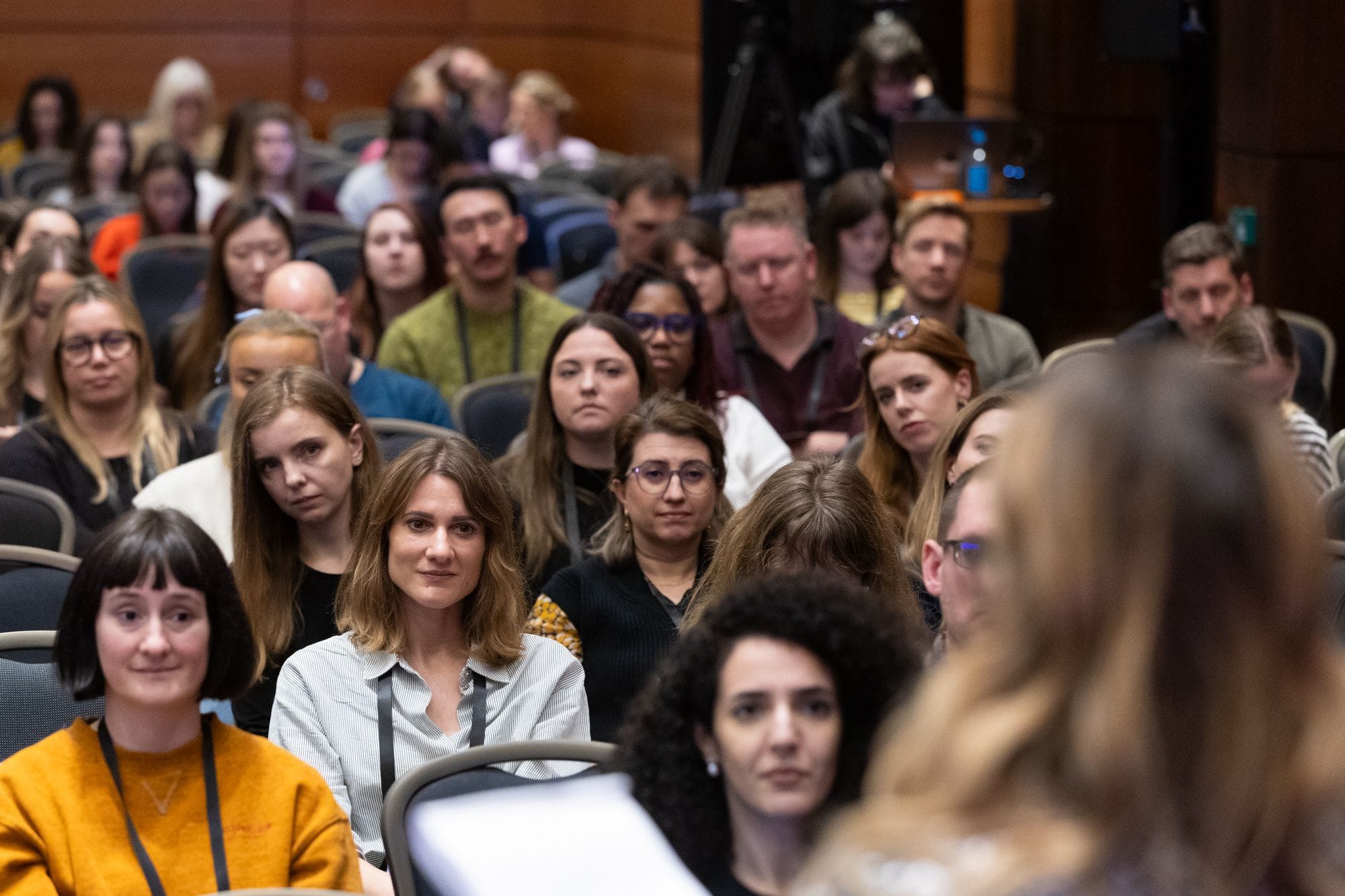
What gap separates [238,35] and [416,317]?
7269 millimetres

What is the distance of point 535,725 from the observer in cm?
268

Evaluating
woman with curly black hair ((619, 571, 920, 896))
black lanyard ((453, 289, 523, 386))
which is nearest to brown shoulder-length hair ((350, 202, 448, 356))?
black lanyard ((453, 289, 523, 386))

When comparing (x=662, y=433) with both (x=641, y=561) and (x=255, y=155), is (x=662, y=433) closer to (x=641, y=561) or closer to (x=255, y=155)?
(x=641, y=561)

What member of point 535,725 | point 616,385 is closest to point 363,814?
point 535,725

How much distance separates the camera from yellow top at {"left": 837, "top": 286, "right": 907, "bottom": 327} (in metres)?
5.28

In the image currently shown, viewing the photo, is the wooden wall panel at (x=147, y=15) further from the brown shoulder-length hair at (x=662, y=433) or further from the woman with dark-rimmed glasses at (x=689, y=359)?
the brown shoulder-length hair at (x=662, y=433)

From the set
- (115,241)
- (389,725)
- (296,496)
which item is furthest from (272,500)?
(115,241)

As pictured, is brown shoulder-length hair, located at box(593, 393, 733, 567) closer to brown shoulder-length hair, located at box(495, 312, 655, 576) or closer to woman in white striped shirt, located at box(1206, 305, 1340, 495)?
brown shoulder-length hair, located at box(495, 312, 655, 576)

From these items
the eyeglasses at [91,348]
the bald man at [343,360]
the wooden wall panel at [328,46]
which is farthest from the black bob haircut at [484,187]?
the wooden wall panel at [328,46]

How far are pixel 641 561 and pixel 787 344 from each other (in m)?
1.62

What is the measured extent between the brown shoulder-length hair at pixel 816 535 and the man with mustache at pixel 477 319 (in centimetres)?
243

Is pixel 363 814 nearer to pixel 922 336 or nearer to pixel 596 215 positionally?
pixel 922 336

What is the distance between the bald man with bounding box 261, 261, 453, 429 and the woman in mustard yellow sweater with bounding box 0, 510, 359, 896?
2072 mm

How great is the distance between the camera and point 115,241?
6.63 metres
